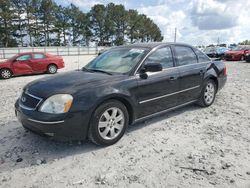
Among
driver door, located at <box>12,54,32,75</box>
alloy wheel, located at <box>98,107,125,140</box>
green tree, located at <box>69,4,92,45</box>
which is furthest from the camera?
green tree, located at <box>69,4,92,45</box>

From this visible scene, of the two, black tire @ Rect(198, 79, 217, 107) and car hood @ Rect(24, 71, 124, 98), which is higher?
car hood @ Rect(24, 71, 124, 98)

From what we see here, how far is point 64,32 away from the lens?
187 feet

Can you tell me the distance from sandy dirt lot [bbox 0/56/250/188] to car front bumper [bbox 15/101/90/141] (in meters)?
0.34

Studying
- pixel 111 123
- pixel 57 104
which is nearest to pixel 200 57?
pixel 111 123

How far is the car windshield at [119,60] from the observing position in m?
4.19

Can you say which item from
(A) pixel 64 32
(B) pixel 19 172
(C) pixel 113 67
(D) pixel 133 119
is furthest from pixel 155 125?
(A) pixel 64 32

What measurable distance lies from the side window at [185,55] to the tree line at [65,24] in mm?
45977

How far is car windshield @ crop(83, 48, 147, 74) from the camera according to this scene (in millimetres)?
4188

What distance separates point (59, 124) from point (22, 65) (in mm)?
10272

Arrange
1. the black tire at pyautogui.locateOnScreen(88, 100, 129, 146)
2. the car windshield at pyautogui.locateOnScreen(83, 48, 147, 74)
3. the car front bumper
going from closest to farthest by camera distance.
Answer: the car front bumper → the black tire at pyautogui.locateOnScreen(88, 100, 129, 146) → the car windshield at pyautogui.locateOnScreen(83, 48, 147, 74)

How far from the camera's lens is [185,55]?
5.13 metres

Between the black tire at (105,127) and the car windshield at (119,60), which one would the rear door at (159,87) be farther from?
the black tire at (105,127)

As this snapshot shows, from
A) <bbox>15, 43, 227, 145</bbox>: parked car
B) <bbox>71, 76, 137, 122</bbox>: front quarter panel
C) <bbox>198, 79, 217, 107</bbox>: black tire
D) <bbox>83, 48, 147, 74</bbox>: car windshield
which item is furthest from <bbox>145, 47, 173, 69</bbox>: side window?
<bbox>198, 79, 217, 107</bbox>: black tire

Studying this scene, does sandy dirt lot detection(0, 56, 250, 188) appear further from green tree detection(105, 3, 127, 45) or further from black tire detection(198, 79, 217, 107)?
green tree detection(105, 3, 127, 45)
